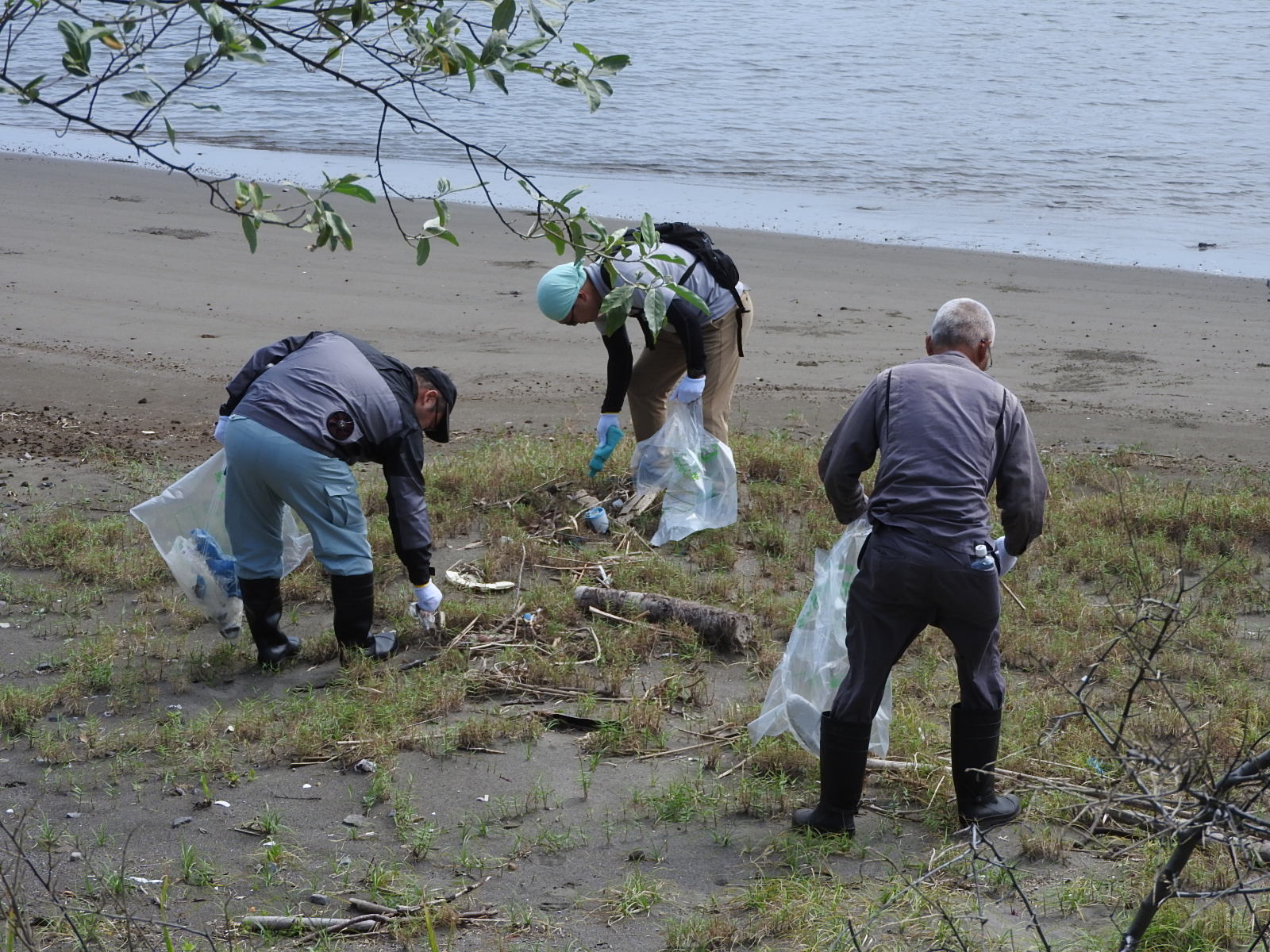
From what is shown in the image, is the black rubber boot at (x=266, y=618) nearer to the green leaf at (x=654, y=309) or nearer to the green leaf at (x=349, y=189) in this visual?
the green leaf at (x=349, y=189)

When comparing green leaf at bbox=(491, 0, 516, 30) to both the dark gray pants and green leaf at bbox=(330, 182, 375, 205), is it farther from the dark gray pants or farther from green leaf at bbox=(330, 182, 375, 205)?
the dark gray pants

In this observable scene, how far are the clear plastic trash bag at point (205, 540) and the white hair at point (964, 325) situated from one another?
9.20ft

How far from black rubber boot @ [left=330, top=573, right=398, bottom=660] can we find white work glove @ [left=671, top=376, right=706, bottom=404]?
76.9 inches

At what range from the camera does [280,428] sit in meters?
4.89

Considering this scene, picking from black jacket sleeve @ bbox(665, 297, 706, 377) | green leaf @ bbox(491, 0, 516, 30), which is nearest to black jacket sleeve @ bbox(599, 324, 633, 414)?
black jacket sleeve @ bbox(665, 297, 706, 377)

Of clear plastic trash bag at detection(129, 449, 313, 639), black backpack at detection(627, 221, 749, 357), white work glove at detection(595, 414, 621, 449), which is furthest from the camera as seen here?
white work glove at detection(595, 414, 621, 449)

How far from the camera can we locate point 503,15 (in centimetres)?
278

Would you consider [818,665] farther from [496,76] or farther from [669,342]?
[669,342]

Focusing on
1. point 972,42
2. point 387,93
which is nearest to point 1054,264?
point 387,93

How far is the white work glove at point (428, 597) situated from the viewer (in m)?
5.36

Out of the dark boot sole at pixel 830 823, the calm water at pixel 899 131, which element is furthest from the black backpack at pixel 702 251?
the calm water at pixel 899 131

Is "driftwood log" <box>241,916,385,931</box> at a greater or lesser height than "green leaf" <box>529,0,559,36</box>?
lesser

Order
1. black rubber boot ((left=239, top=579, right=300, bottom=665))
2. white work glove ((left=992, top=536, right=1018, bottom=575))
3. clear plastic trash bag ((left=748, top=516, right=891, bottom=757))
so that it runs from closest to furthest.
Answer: white work glove ((left=992, top=536, right=1018, bottom=575)) < clear plastic trash bag ((left=748, top=516, right=891, bottom=757)) < black rubber boot ((left=239, top=579, right=300, bottom=665))

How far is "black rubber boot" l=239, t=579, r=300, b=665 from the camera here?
5273mm
